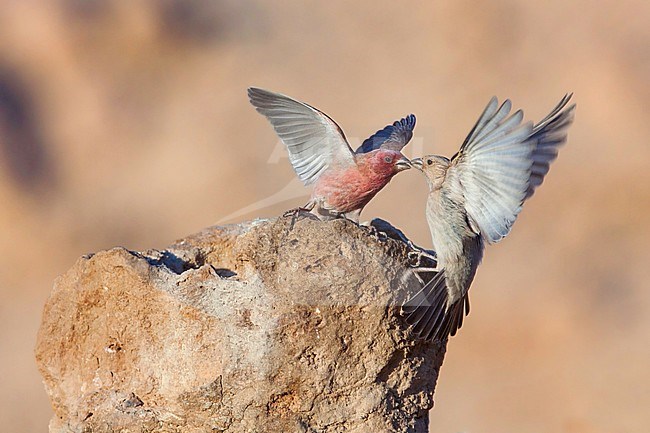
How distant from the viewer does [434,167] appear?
457 centimetres

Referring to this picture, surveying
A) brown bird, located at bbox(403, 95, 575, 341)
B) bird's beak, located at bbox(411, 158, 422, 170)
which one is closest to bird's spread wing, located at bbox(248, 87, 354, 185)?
bird's beak, located at bbox(411, 158, 422, 170)

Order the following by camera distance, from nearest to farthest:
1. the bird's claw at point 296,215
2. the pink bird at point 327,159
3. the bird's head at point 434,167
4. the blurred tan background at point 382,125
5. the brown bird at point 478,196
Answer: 1. the bird's claw at point 296,215
2. the brown bird at point 478,196
3. the bird's head at point 434,167
4. the pink bird at point 327,159
5. the blurred tan background at point 382,125

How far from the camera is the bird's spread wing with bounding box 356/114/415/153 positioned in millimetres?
5043

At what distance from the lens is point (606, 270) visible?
9.82 meters

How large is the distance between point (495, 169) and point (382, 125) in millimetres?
6543

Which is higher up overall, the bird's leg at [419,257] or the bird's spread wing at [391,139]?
the bird's spread wing at [391,139]

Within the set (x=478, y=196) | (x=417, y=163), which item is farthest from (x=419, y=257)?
(x=417, y=163)

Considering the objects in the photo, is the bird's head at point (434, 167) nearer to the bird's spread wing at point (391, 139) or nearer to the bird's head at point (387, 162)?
the bird's head at point (387, 162)

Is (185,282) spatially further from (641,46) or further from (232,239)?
(641,46)

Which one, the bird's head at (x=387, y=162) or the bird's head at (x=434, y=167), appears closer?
the bird's head at (x=434, y=167)

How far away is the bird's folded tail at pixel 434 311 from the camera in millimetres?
3928

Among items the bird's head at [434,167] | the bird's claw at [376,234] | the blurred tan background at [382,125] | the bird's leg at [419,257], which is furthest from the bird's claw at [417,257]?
the blurred tan background at [382,125]

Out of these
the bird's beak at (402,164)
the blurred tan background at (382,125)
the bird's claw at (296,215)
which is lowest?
the bird's claw at (296,215)

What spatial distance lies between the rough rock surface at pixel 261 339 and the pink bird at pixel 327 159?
677mm
